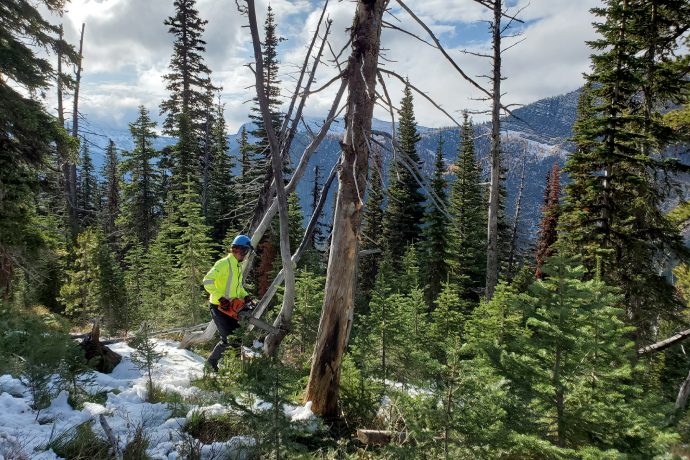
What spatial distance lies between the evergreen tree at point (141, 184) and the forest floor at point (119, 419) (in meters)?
24.5

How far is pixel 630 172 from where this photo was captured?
38.8 ft

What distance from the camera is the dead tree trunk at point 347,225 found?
4.86m

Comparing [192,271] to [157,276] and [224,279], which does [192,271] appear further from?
[224,279]

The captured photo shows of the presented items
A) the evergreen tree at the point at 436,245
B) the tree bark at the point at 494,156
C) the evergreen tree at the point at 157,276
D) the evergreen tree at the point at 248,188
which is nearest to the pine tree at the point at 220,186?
the evergreen tree at the point at 248,188

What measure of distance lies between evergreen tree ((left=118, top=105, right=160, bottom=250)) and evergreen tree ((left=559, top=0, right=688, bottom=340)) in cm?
2637

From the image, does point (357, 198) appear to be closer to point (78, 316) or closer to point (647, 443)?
point (647, 443)

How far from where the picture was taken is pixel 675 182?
37.7 feet

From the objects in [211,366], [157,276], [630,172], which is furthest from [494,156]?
[157,276]

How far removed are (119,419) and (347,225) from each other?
137 inches

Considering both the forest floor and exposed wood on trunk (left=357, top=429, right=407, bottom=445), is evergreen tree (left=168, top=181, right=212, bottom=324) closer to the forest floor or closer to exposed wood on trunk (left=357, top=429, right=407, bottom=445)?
the forest floor

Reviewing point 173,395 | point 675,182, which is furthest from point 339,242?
point 675,182

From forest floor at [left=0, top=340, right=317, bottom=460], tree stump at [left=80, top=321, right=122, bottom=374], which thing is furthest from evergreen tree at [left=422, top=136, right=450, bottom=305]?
forest floor at [left=0, top=340, right=317, bottom=460]

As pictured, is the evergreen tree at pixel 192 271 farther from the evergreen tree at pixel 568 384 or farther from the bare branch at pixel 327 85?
the evergreen tree at pixel 568 384

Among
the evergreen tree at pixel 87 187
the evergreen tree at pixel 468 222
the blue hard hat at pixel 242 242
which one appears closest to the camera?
the blue hard hat at pixel 242 242
